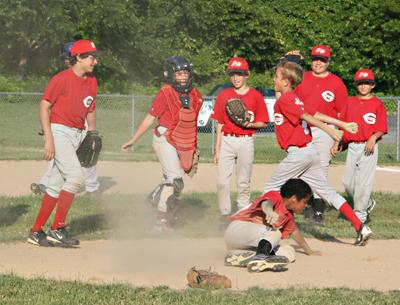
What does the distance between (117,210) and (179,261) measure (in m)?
3.44

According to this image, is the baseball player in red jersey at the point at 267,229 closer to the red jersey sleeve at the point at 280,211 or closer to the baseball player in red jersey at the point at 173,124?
the red jersey sleeve at the point at 280,211

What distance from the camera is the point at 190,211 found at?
12.4 m

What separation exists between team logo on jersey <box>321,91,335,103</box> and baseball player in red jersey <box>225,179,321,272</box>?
2.85 meters

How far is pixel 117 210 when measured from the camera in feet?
40.2

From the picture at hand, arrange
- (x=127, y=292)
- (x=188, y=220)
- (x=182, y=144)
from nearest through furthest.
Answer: (x=127, y=292), (x=182, y=144), (x=188, y=220)

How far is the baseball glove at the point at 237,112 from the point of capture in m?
10.9

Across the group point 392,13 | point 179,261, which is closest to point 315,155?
point 179,261

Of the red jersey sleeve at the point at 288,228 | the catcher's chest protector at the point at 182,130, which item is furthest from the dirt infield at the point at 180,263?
the catcher's chest protector at the point at 182,130

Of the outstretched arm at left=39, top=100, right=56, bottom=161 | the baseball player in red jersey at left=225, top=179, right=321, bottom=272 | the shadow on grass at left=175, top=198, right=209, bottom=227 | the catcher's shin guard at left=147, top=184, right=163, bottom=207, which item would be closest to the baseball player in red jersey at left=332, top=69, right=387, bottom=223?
the shadow on grass at left=175, top=198, right=209, bottom=227

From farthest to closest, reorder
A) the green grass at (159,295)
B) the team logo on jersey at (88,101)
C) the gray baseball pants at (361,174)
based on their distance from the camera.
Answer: the gray baseball pants at (361,174) < the team logo on jersey at (88,101) < the green grass at (159,295)

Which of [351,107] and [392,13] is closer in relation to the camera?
[351,107]

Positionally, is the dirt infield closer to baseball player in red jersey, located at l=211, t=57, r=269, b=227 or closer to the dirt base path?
the dirt base path

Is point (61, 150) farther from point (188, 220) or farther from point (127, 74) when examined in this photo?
point (127, 74)

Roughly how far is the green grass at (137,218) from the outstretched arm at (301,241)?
45.3 inches
